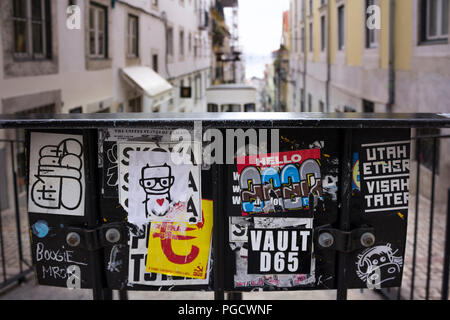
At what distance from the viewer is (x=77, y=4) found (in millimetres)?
9359

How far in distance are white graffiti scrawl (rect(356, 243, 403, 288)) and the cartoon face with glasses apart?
2.90ft

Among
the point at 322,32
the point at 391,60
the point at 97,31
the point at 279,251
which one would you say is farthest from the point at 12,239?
the point at 322,32

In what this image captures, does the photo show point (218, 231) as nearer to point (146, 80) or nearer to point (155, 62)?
point (146, 80)

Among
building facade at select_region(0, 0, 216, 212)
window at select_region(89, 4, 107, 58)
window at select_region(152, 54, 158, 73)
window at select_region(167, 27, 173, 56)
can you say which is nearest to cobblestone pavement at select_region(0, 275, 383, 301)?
building facade at select_region(0, 0, 216, 212)

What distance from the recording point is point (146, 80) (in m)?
13.4

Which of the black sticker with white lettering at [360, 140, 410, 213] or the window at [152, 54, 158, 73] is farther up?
the window at [152, 54, 158, 73]

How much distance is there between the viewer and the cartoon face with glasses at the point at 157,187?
2018mm

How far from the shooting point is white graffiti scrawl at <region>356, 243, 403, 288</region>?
203cm

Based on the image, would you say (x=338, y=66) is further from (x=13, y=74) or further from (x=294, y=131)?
(x=294, y=131)

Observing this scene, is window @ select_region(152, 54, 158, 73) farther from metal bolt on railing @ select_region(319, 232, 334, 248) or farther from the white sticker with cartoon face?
metal bolt on railing @ select_region(319, 232, 334, 248)

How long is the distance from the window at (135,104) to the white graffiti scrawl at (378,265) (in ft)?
39.9

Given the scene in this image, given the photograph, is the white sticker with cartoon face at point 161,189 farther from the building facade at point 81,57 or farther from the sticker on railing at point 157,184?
the building facade at point 81,57

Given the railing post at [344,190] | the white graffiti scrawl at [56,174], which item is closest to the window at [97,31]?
the white graffiti scrawl at [56,174]

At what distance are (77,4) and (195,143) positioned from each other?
27.8 feet
